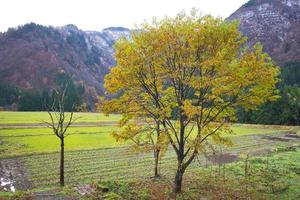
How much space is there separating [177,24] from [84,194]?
11.8 metres

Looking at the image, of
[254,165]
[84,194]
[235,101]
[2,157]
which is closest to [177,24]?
[235,101]

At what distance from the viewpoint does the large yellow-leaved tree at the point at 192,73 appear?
723 inches

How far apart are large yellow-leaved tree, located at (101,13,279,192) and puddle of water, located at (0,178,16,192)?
11.0m

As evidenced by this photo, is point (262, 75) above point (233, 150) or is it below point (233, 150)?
above

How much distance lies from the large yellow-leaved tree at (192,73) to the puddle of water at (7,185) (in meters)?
11.0

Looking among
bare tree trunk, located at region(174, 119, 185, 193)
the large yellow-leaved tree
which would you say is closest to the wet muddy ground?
bare tree trunk, located at region(174, 119, 185, 193)

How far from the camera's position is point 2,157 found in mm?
36688

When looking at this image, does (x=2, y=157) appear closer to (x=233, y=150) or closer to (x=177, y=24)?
(x=177, y=24)

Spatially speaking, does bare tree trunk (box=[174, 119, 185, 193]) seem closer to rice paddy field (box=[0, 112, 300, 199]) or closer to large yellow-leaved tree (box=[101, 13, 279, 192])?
large yellow-leaved tree (box=[101, 13, 279, 192])

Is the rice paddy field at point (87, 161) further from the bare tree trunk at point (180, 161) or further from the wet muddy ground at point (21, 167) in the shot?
the bare tree trunk at point (180, 161)

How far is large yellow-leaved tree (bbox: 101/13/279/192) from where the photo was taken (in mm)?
18359

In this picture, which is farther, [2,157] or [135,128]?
[2,157]

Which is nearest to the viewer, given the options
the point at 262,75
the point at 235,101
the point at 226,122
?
the point at 262,75

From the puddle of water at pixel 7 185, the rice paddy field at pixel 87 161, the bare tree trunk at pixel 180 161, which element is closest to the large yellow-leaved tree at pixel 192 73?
the bare tree trunk at pixel 180 161
